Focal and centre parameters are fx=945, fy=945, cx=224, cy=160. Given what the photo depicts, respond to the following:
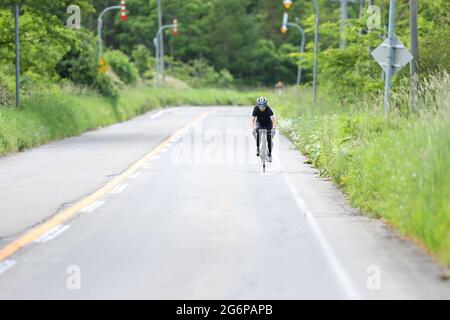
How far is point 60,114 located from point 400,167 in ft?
83.4

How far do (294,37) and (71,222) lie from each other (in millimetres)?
111538

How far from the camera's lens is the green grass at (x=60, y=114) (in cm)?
2872

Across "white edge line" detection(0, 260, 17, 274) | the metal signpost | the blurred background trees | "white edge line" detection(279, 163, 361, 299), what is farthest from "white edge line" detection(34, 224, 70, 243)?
the blurred background trees

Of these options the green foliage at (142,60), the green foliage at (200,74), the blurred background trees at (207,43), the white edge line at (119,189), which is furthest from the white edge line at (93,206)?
the green foliage at (200,74)

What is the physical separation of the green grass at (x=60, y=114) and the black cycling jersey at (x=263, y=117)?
8.11m

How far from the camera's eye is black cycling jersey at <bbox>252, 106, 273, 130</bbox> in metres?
22.2

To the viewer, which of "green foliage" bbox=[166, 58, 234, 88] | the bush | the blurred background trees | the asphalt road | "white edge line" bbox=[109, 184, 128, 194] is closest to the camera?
the asphalt road

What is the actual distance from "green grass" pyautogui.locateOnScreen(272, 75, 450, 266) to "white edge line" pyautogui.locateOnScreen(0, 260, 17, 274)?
4498 mm

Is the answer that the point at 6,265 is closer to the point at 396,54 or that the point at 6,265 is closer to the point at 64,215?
the point at 64,215

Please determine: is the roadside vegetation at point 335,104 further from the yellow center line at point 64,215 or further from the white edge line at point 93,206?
the yellow center line at point 64,215

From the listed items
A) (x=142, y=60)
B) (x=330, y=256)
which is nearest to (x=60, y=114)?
(x=330, y=256)

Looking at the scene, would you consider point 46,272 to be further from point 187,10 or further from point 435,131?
point 187,10

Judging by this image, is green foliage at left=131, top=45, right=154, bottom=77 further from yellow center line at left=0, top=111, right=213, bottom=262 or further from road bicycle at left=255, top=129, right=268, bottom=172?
road bicycle at left=255, top=129, right=268, bottom=172

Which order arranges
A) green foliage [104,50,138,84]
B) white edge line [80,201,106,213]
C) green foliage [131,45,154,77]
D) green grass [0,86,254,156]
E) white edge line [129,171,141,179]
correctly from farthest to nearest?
green foliage [131,45,154,77]
green foliage [104,50,138,84]
green grass [0,86,254,156]
white edge line [129,171,141,179]
white edge line [80,201,106,213]
